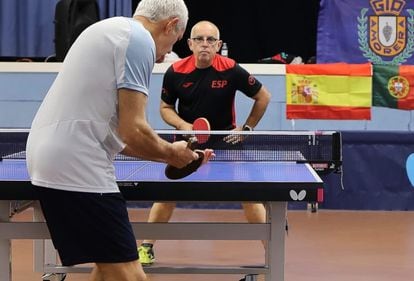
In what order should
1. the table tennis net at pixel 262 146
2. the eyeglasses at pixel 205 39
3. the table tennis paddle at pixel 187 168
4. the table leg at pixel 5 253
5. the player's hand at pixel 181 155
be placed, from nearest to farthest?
the player's hand at pixel 181 155, the table tennis paddle at pixel 187 168, the table leg at pixel 5 253, the table tennis net at pixel 262 146, the eyeglasses at pixel 205 39

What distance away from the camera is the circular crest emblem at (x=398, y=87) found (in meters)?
7.51

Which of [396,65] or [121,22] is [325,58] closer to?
[396,65]

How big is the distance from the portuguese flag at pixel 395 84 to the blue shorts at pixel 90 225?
5057 mm

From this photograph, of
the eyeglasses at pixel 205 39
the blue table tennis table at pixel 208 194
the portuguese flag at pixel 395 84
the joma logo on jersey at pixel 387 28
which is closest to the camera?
the blue table tennis table at pixel 208 194

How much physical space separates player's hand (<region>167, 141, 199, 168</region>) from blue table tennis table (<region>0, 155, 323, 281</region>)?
12.6 inches

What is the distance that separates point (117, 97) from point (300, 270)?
111 inches

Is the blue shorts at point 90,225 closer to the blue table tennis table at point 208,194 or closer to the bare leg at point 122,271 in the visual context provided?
the bare leg at point 122,271

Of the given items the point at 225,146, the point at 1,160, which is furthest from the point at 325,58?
the point at 1,160

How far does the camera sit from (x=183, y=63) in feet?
17.8

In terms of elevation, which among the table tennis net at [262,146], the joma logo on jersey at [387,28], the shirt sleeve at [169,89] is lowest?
the table tennis net at [262,146]

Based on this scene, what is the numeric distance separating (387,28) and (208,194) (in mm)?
4763

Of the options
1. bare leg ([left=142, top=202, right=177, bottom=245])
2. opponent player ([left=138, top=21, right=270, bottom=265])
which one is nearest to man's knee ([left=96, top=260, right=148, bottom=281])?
bare leg ([left=142, top=202, right=177, bottom=245])

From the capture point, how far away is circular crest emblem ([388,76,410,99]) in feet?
24.6

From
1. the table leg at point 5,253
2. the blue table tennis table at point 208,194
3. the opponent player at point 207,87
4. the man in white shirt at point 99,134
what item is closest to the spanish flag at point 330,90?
the opponent player at point 207,87
